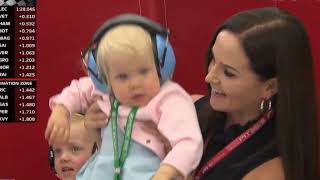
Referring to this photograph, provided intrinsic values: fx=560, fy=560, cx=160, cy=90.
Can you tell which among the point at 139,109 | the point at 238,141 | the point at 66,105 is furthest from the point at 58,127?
the point at 238,141

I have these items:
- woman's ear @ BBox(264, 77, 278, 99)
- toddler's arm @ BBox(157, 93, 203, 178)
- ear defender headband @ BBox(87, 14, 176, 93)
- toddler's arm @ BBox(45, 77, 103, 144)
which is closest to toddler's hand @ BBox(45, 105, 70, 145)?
toddler's arm @ BBox(45, 77, 103, 144)

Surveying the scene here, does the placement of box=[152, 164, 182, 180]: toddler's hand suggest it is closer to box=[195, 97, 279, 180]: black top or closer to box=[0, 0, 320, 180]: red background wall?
box=[195, 97, 279, 180]: black top

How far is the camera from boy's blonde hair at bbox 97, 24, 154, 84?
1.12m

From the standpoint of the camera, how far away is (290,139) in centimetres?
123

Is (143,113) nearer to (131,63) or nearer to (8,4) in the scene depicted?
(131,63)

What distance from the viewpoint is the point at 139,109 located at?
1.16 metres

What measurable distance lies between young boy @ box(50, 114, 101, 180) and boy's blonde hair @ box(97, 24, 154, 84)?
8.5 inches

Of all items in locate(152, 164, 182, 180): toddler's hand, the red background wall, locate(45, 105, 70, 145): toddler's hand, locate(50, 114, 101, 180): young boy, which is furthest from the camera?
the red background wall

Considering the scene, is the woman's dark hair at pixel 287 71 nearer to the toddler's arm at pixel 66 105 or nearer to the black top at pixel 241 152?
the black top at pixel 241 152

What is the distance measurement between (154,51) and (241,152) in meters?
0.32

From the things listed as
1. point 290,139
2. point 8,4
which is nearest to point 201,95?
point 290,139

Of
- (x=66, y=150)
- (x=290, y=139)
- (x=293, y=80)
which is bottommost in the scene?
(x=66, y=150)

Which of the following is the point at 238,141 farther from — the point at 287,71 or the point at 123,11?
the point at 123,11

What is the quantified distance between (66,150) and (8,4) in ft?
1.56
